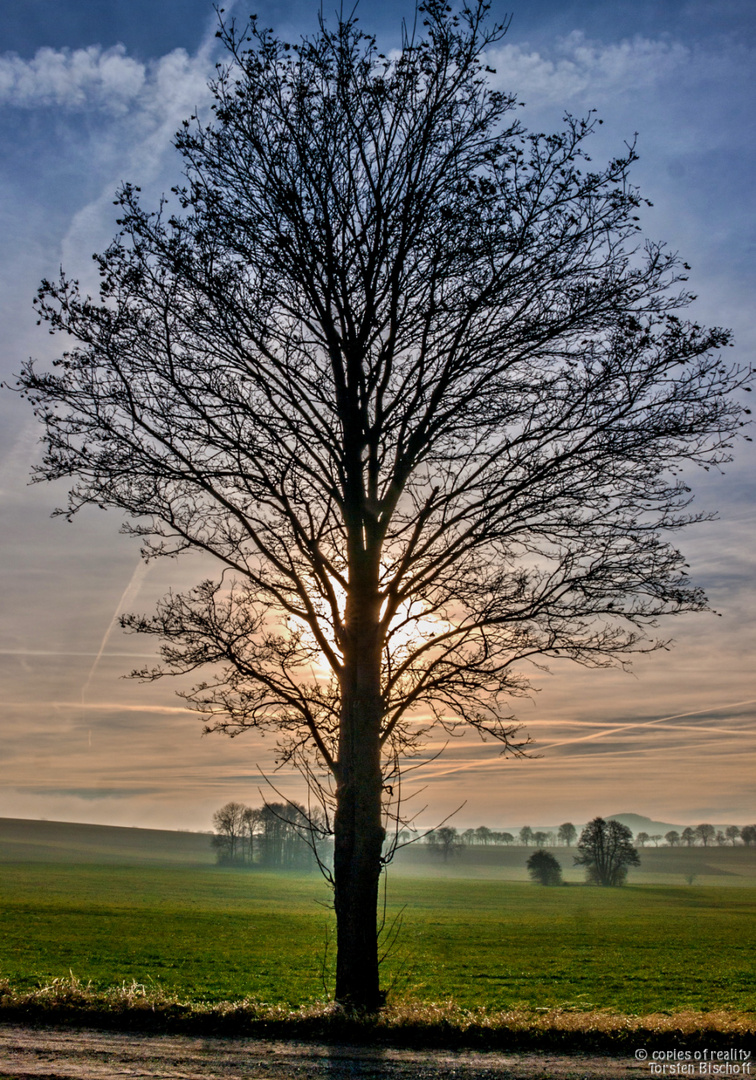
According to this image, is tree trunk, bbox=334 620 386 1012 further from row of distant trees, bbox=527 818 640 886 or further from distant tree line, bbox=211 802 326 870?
distant tree line, bbox=211 802 326 870

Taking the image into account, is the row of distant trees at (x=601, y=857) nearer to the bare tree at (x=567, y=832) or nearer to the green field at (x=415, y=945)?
the green field at (x=415, y=945)

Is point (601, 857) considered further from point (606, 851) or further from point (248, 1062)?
point (248, 1062)

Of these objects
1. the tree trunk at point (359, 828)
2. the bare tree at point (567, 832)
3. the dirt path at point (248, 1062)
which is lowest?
the bare tree at point (567, 832)

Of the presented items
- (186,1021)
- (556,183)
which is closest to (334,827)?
(186,1021)

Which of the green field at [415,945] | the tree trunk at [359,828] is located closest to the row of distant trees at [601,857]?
the green field at [415,945]

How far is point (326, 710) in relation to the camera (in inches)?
386

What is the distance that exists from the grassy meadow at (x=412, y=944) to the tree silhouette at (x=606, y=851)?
11.8 meters

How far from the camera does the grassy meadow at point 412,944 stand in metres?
25.1

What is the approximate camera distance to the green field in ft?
83.5

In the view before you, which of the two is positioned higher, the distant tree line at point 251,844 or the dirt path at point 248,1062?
the dirt path at point 248,1062

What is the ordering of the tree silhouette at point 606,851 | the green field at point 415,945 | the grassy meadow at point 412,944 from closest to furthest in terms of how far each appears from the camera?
the grassy meadow at point 412,944 → the green field at point 415,945 → the tree silhouette at point 606,851

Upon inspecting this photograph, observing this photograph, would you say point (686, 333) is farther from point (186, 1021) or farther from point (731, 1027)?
point (186, 1021)

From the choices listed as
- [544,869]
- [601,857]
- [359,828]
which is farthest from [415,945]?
[544,869]

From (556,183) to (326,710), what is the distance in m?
6.78
